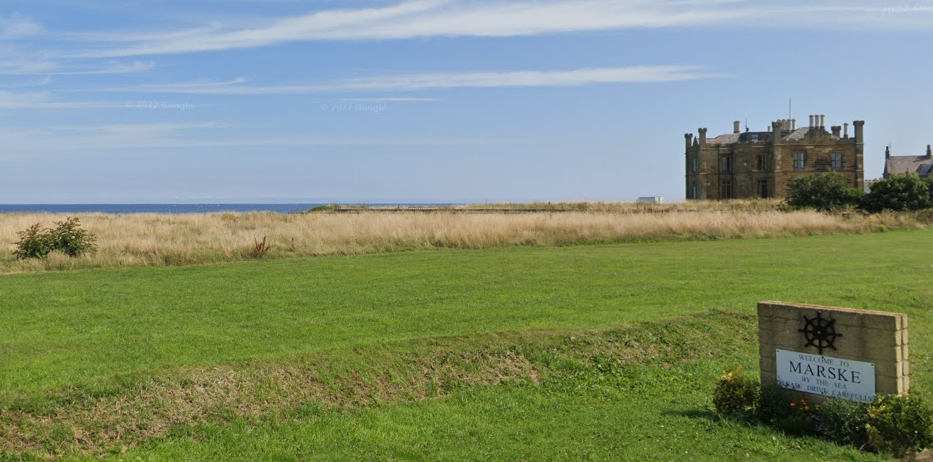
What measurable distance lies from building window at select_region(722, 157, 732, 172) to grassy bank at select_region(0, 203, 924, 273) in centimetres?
3369

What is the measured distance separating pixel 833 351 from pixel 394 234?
67.6 feet

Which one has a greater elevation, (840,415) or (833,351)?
(833,351)

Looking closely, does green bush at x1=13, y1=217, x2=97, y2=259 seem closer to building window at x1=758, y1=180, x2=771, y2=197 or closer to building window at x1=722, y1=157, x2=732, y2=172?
building window at x1=758, y1=180, x2=771, y2=197

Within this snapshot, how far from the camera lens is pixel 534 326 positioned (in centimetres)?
1281

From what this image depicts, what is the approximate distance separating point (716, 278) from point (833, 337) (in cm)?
1046

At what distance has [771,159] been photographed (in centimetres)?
6875

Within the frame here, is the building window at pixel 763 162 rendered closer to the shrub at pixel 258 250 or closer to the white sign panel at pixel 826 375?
the shrub at pixel 258 250

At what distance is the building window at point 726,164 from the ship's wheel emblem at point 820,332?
6655 cm

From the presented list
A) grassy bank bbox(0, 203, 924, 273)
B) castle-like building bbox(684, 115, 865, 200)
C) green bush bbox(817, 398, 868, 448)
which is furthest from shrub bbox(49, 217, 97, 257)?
castle-like building bbox(684, 115, 865, 200)

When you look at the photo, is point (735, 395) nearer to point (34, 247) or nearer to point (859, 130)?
point (34, 247)

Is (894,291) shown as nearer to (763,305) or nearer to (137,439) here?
(763,305)

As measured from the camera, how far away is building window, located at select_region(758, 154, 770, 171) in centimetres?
6944

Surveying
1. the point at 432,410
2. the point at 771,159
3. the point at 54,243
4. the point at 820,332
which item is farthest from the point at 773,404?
the point at 771,159

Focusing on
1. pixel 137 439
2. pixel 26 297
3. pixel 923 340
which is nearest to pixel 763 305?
pixel 923 340
